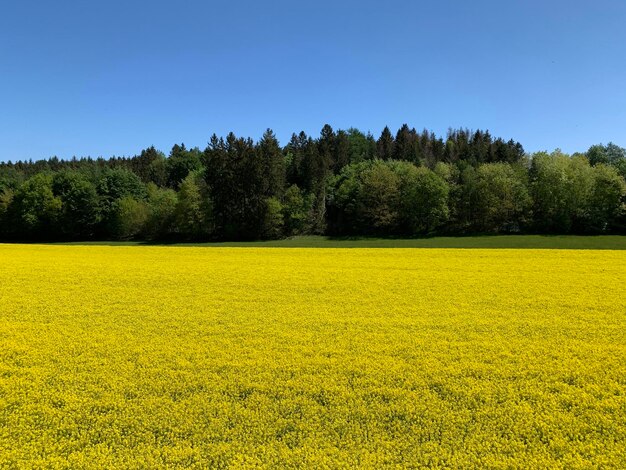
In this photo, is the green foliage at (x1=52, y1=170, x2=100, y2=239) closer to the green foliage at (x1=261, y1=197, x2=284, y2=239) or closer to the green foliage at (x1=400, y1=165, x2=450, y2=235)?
the green foliage at (x1=261, y1=197, x2=284, y2=239)

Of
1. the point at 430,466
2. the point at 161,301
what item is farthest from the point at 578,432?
the point at 161,301

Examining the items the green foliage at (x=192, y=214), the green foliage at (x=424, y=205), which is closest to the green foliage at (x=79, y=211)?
the green foliage at (x=192, y=214)

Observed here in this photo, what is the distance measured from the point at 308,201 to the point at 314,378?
60505 millimetres

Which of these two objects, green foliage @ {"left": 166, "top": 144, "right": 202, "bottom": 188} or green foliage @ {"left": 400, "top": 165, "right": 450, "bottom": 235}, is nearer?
green foliage @ {"left": 400, "top": 165, "right": 450, "bottom": 235}

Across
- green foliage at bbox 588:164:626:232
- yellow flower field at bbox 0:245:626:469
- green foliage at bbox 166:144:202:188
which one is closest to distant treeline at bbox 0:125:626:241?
green foliage at bbox 588:164:626:232

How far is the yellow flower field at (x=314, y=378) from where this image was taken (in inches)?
231

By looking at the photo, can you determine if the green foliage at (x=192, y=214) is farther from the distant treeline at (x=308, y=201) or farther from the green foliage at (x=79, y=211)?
the green foliage at (x=79, y=211)

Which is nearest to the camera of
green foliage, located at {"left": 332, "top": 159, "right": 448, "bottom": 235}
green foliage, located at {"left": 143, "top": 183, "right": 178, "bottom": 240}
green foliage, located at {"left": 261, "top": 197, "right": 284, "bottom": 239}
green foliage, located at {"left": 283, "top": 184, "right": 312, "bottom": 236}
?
green foliage, located at {"left": 261, "top": 197, "right": 284, "bottom": 239}

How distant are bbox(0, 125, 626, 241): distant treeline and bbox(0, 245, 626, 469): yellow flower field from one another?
45401 millimetres

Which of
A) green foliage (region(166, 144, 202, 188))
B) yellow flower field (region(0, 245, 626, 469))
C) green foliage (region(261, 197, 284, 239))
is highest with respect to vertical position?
green foliage (region(166, 144, 202, 188))

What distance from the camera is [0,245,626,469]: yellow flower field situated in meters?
5.86

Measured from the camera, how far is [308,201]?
6781cm

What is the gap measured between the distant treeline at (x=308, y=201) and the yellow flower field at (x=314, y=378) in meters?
45.4

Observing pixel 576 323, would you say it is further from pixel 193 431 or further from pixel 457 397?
pixel 193 431
